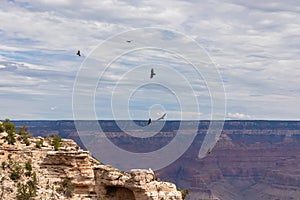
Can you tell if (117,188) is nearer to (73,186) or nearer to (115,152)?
(73,186)

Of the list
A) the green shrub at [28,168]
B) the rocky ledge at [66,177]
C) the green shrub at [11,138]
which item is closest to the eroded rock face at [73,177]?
the rocky ledge at [66,177]

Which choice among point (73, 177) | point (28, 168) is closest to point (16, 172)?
point (28, 168)

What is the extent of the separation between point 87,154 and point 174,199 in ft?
32.4

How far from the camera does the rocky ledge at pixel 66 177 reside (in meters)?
51.1

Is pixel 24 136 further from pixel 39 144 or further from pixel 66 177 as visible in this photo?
pixel 66 177

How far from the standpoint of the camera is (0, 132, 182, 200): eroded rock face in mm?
51656

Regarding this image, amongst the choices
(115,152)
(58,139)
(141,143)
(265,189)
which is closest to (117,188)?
(58,139)

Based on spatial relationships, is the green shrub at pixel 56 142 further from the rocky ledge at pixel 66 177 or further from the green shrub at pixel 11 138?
the green shrub at pixel 11 138

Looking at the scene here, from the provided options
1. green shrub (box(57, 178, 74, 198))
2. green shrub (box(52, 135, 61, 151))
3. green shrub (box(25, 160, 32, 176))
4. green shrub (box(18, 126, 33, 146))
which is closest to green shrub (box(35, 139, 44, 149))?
green shrub (box(18, 126, 33, 146))

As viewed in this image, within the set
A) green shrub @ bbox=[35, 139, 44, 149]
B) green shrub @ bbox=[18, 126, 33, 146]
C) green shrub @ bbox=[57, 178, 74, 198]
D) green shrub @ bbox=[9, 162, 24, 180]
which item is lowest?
green shrub @ bbox=[57, 178, 74, 198]

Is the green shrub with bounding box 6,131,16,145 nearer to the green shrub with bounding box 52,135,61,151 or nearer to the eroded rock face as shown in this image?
the eroded rock face

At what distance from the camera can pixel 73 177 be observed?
53.3 m

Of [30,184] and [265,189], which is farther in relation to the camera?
[265,189]

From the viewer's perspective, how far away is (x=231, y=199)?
188 metres
